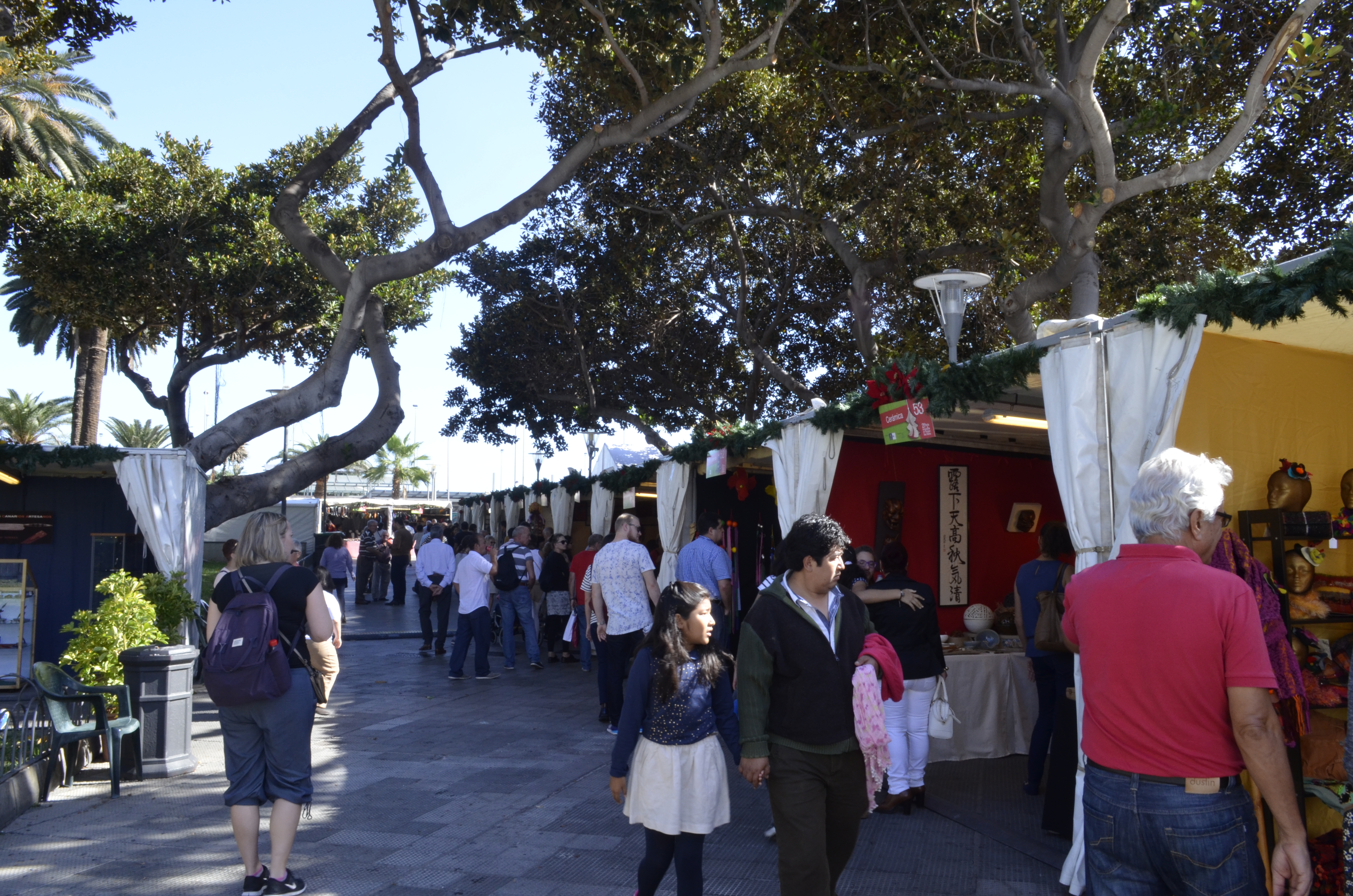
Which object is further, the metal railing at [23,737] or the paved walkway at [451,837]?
the metal railing at [23,737]

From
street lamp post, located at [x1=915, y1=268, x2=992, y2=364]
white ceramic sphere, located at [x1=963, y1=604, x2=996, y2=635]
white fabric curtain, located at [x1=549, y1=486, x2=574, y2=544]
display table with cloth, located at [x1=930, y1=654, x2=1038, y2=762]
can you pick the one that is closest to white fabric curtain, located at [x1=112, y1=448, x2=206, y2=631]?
white fabric curtain, located at [x1=549, y1=486, x2=574, y2=544]

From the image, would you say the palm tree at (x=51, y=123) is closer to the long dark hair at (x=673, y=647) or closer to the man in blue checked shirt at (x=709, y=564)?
the man in blue checked shirt at (x=709, y=564)

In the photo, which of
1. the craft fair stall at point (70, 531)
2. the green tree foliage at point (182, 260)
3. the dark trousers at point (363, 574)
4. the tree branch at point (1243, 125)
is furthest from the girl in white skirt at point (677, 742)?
the dark trousers at point (363, 574)

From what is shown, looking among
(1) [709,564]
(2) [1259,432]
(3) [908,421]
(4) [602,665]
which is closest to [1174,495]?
(2) [1259,432]

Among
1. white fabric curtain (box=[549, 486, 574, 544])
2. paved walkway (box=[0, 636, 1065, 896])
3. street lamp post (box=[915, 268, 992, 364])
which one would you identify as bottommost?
paved walkway (box=[0, 636, 1065, 896])

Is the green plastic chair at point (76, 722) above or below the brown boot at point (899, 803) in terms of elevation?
above

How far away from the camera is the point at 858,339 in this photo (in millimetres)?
13031

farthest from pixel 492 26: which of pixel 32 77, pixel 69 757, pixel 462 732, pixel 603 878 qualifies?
pixel 32 77

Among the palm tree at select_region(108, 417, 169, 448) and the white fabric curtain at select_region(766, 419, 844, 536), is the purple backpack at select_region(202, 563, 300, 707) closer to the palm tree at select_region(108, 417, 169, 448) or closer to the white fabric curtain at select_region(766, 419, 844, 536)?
the white fabric curtain at select_region(766, 419, 844, 536)

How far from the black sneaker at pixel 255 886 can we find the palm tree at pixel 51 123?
1654 cm

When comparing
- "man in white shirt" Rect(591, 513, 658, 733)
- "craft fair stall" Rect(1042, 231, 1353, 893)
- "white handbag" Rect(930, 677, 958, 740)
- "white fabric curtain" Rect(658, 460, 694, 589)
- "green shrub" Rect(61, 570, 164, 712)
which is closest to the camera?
"craft fair stall" Rect(1042, 231, 1353, 893)

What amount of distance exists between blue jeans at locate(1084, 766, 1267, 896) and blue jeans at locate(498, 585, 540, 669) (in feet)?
29.9

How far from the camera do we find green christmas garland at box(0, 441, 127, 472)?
8.72 meters

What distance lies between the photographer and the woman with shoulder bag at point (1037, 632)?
18.1ft
